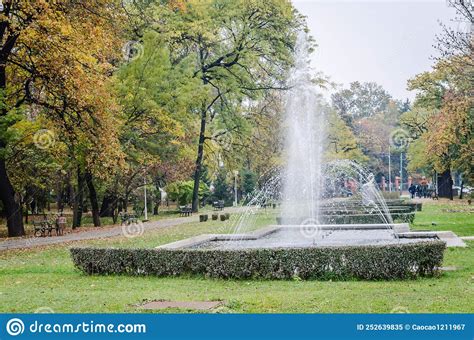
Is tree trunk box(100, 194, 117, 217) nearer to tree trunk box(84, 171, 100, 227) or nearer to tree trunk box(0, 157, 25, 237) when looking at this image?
tree trunk box(84, 171, 100, 227)

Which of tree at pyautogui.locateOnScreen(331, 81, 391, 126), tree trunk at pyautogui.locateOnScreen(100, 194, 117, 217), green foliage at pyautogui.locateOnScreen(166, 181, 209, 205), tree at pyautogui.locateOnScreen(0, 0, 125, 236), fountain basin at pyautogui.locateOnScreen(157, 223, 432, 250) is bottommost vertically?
fountain basin at pyautogui.locateOnScreen(157, 223, 432, 250)

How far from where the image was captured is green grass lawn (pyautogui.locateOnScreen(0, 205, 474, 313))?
870cm

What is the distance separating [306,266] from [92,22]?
1263 cm

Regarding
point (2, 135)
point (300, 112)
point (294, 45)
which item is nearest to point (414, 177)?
point (300, 112)

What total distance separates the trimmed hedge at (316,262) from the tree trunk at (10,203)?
45.4 ft

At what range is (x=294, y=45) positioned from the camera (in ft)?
114

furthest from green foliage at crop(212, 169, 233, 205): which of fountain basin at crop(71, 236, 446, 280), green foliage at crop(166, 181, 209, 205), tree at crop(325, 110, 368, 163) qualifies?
fountain basin at crop(71, 236, 446, 280)

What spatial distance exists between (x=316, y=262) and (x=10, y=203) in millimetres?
16262

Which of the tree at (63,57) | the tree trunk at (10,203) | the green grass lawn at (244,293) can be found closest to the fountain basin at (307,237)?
the green grass lawn at (244,293)

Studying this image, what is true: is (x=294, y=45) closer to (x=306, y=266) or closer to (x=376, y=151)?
(x=306, y=266)

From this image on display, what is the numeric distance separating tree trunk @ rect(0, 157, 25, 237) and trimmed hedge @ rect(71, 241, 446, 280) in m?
13.8

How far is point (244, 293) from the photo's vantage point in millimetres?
10227

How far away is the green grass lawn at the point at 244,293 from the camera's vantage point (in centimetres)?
870

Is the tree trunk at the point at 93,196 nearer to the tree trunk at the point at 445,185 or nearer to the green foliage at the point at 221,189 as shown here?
the green foliage at the point at 221,189
